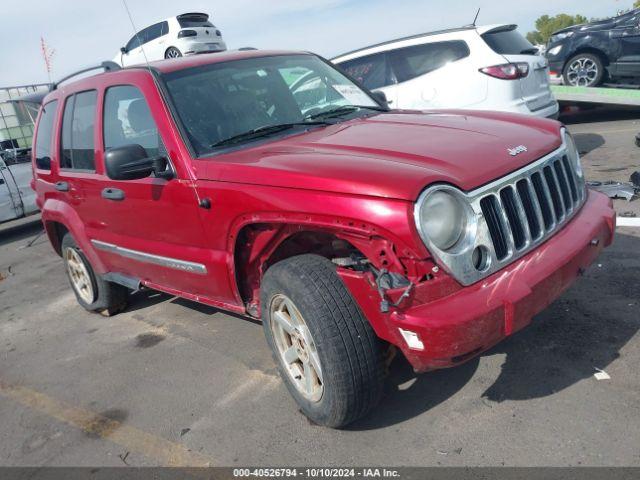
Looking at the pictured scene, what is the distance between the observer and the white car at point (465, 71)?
7.18 meters

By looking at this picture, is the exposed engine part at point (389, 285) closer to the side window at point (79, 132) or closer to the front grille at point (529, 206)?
the front grille at point (529, 206)

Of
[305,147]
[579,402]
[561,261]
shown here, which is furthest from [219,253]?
[579,402]

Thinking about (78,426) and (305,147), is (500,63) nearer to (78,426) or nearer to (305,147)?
(305,147)

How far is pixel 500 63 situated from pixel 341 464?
19.1 feet

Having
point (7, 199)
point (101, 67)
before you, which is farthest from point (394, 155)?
point (7, 199)

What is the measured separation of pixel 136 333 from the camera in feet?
15.7

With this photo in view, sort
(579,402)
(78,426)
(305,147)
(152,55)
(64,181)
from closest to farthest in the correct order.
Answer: (579,402) → (305,147) → (78,426) → (64,181) → (152,55)

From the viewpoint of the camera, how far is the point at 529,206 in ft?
9.44

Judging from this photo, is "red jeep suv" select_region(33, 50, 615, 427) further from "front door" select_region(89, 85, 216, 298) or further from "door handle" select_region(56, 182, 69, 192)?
"door handle" select_region(56, 182, 69, 192)

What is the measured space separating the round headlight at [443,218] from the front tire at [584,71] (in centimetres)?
1034

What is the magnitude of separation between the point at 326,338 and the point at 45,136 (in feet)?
12.2

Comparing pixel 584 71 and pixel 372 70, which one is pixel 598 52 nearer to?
pixel 584 71

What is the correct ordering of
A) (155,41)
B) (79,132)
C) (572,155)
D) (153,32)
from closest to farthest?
(572,155) < (79,132) < (155,41) < (153,32)

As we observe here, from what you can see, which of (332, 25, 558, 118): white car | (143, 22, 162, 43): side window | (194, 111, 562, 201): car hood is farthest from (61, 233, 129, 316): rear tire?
(143, 22, 162, 43): side window
